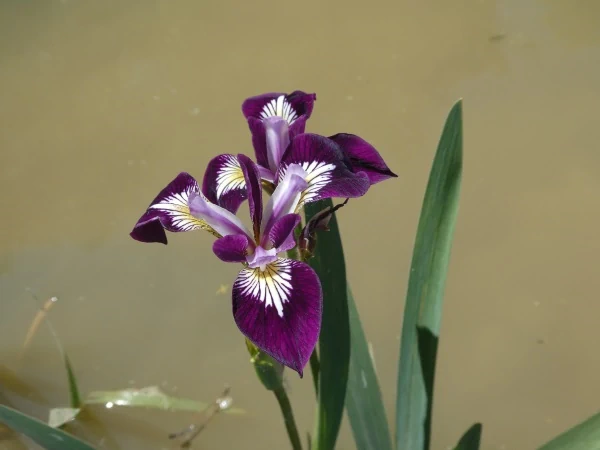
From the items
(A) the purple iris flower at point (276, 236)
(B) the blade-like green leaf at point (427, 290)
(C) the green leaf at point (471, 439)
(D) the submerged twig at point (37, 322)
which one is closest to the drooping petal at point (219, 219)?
(A) the purple iris flower at point (276, 236)

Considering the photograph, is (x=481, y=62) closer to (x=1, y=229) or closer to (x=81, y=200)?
(x=81, y=200)

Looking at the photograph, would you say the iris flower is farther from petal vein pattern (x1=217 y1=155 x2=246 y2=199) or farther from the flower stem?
the flower stem

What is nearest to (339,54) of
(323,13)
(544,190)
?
(323,13)

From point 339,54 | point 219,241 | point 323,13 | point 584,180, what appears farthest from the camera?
point 323,13

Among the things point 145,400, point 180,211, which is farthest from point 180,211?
point 145,400

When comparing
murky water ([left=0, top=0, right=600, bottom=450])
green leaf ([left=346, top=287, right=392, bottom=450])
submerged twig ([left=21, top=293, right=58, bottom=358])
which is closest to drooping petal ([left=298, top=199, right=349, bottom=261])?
green leaf ([left=346, top=287, right=392, bottom=450])

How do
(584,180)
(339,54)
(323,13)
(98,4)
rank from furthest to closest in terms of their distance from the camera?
(98,4)
(323,13)
(339,54)
(584,180)

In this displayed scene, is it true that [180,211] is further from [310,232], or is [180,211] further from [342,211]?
[342,211]
